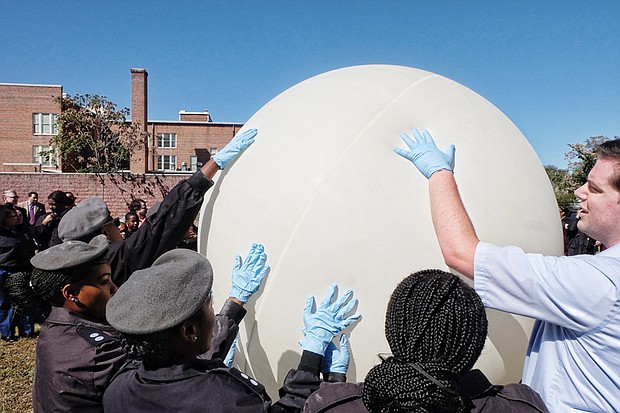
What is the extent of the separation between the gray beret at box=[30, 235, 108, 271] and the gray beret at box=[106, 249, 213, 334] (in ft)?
2.03

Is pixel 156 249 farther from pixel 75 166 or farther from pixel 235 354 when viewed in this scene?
pixel 75 166

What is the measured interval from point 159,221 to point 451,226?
1.85 meters

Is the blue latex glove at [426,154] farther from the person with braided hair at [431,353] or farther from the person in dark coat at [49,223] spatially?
the person in dark coat at [49,223]

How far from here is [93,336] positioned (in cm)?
210

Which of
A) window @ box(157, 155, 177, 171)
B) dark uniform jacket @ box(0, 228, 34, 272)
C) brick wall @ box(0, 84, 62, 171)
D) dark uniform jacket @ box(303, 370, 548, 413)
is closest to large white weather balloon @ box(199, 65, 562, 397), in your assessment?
dark uniform jacket @ box(303, 370, 548, 413)

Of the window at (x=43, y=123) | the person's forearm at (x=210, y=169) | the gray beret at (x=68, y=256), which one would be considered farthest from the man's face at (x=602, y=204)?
the window at (x=43, y=123)

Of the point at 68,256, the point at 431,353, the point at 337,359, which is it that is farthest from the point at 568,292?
the point at 68,256

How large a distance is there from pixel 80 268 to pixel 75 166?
35147 millimetres

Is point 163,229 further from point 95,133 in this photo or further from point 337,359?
point 95,133

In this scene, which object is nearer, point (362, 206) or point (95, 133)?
point (362, 206)

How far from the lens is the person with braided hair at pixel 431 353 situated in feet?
4.05

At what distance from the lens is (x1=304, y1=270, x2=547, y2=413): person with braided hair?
123 centimetres

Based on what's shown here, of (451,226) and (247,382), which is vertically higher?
(451,226)

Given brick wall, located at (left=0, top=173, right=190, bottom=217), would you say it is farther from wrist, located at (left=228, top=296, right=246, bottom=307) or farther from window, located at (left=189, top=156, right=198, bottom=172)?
wrist, located at (left=228, top=296, right=246, bottom=307)
